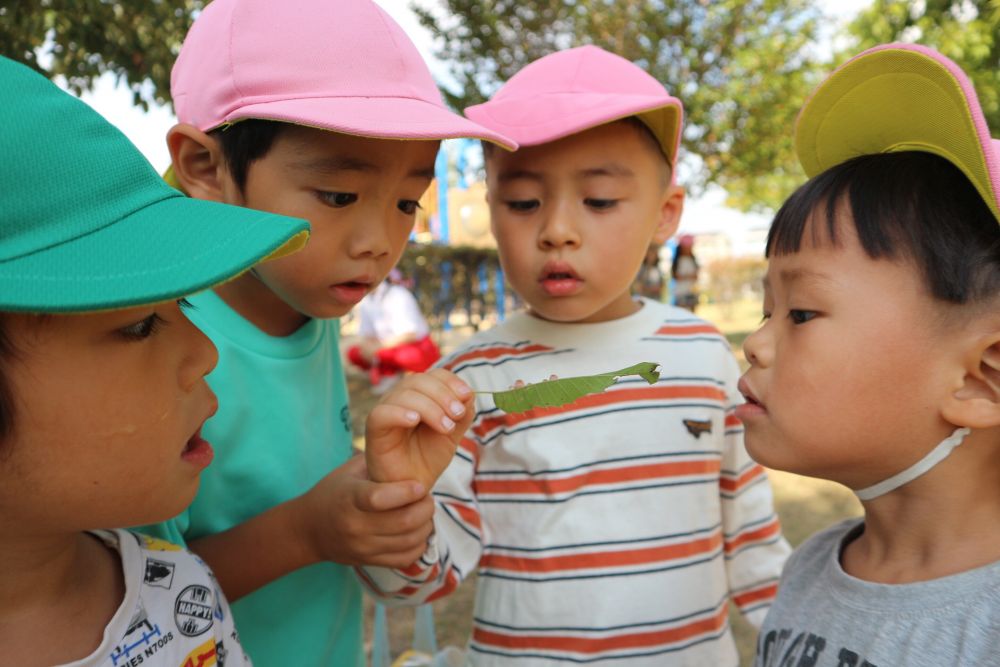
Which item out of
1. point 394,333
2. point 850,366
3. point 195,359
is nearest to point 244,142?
point 195,359

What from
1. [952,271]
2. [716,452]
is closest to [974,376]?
[952,271]

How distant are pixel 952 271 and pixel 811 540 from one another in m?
0.55

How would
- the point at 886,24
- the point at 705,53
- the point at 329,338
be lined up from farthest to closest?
the point at 705,53
the point at 886,24
the point at 329,338

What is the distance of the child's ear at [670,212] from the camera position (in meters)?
1.72

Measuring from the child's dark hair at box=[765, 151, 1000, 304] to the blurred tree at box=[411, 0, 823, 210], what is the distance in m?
8.08

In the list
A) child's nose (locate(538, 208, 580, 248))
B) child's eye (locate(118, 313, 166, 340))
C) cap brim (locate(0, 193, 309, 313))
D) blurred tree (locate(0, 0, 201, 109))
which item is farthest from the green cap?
blurred tree (locate(0, 0, 201, 109))

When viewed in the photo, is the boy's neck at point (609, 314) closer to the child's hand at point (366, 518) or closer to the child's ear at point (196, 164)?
the child's hand at point (366, 518)

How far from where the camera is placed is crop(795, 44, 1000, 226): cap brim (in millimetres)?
990

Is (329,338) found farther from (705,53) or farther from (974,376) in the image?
(705,53)

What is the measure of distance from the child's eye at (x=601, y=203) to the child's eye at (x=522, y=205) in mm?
109

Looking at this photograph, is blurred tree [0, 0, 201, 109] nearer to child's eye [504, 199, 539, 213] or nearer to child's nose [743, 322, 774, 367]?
child's eye [504, 199, 539, 213]

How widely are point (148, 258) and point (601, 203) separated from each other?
96 cm

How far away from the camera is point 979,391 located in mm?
1059

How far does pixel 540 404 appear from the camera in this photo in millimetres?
1036
